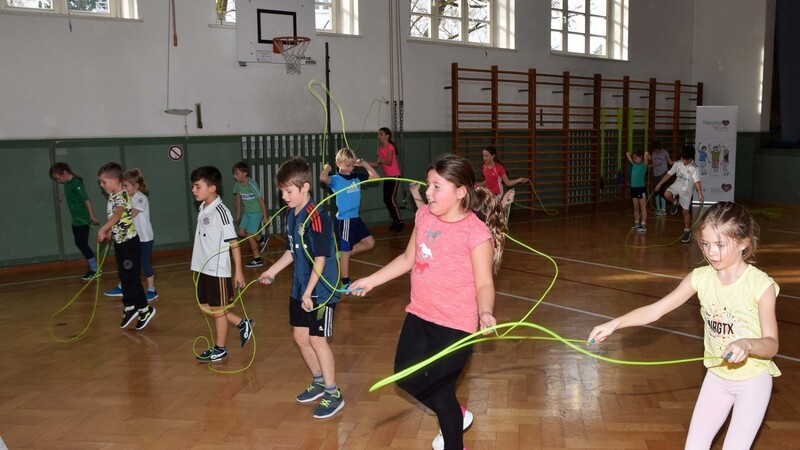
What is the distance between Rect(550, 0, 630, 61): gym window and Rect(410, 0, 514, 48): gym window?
1.32 meters

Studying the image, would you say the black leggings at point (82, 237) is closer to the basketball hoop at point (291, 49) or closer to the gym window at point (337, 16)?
the basketball hoop at point (291, 49)

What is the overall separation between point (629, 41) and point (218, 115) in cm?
983

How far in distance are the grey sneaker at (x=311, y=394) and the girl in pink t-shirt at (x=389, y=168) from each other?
20.9 feet

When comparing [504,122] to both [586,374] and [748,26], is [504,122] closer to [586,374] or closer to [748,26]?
[748,26]

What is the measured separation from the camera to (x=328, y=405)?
12.8ft

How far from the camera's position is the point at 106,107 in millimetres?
9234

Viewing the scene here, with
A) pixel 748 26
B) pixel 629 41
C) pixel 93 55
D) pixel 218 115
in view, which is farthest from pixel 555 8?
pixel 93 55

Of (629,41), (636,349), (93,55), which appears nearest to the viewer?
(636,349)

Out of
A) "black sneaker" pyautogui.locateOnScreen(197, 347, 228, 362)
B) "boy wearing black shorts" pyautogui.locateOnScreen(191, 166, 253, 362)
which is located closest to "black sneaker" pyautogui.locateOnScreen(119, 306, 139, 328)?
"black sneaker" pyautogui.locateOnScreen(197, 347, 228, 362)

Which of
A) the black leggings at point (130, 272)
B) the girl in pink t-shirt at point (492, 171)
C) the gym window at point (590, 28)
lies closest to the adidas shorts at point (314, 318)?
the black leggings at point (130, 272)

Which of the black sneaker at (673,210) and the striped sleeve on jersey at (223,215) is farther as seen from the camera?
the black sneaker at (673,210)

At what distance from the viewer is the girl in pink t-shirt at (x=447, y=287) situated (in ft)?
9.37

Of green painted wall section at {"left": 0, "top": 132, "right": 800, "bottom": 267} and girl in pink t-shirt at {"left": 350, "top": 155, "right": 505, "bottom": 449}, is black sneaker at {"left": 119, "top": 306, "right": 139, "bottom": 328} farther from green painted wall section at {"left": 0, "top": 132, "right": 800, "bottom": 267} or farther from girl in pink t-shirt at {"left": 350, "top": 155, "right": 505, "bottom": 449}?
green painted wall section at {"left": 0, "top": 132, "right": 800, "bottom": 267}

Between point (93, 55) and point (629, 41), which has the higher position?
point (629, 41)
